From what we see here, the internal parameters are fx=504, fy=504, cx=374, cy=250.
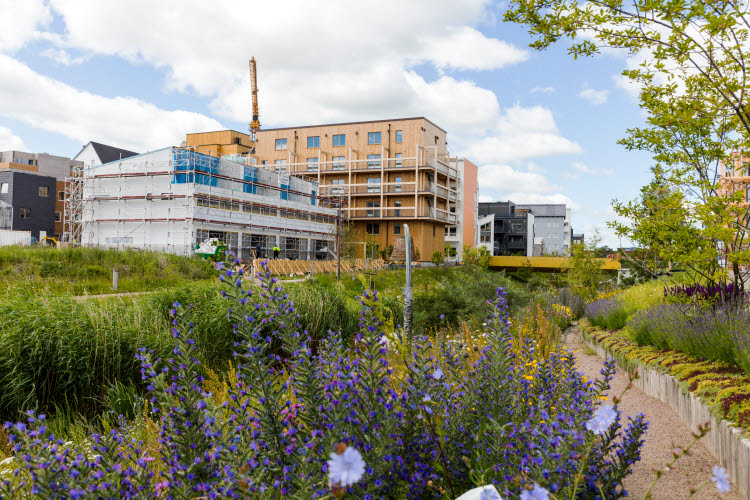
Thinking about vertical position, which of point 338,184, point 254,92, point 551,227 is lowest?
point 551,227

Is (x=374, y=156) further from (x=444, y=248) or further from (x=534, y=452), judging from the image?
(x=534, y=452)

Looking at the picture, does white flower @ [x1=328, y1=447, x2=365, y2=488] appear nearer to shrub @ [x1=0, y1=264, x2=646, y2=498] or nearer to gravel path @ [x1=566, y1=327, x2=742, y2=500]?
shrub @ [x1=0, y1=264, x2=646, y2=498]

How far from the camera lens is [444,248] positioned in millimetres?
54344

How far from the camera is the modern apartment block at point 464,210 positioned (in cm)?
5603

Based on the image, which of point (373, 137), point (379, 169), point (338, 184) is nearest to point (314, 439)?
point (379, 169)

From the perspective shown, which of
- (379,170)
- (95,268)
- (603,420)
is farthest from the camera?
(379,170)

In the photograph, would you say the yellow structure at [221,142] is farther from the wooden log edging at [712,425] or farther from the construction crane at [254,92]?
the wooden log edging at [712,425]

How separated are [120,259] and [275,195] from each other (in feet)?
71.5

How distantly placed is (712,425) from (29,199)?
59021 millimetres

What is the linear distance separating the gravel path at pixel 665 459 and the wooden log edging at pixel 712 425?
0.07 metres

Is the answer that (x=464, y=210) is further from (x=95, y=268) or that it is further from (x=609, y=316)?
(x=609, y=316)

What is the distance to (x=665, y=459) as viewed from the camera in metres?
3.93

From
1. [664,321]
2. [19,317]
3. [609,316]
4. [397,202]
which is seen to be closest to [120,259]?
[19,317]

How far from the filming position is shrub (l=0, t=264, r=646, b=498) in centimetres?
184
